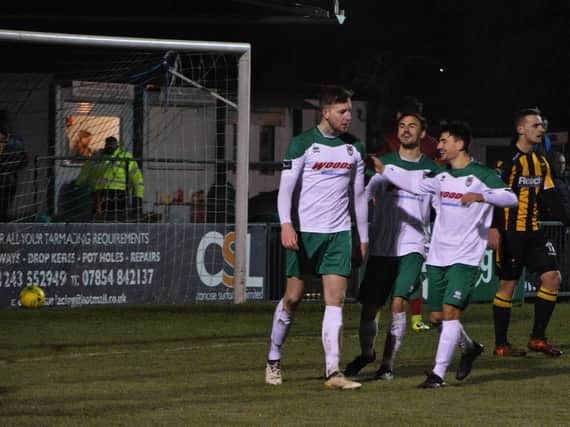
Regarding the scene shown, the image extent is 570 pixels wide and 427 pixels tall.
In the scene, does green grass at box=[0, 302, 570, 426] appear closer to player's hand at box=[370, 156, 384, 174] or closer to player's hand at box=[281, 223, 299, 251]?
player's hand at box=[281, 223, 299, 251]

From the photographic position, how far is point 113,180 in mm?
20391

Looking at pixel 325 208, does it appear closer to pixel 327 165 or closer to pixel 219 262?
pixel 327 165

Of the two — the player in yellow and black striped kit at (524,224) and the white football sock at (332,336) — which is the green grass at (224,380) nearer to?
the white football sock at (332,336)

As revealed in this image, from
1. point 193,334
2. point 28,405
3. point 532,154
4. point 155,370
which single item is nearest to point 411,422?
point 28,405

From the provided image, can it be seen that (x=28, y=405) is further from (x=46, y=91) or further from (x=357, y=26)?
(x=357, y=26)

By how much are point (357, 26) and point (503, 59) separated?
3.64 m

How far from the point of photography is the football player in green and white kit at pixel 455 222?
34.8 ft

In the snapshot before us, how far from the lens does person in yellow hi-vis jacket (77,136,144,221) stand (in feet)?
65.9

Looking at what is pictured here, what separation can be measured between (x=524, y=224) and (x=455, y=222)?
261cm

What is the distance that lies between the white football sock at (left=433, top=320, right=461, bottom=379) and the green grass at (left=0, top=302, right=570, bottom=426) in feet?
0.52

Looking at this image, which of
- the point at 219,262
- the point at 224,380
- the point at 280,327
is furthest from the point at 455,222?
the point at 219,262

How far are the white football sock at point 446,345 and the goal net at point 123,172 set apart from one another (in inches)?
308

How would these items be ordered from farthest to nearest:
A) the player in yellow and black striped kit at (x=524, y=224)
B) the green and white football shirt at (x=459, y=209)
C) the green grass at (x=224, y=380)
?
1. the player in yellow and black striped kit at (x=524, y=224)
2. the green and white football shirt at (x=459, y=209)
3. the green grass at (x=224, y=380)

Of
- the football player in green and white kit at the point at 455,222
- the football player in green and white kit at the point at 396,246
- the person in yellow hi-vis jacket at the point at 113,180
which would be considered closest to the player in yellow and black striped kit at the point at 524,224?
the football player in green and white kit at the point at 396,246
